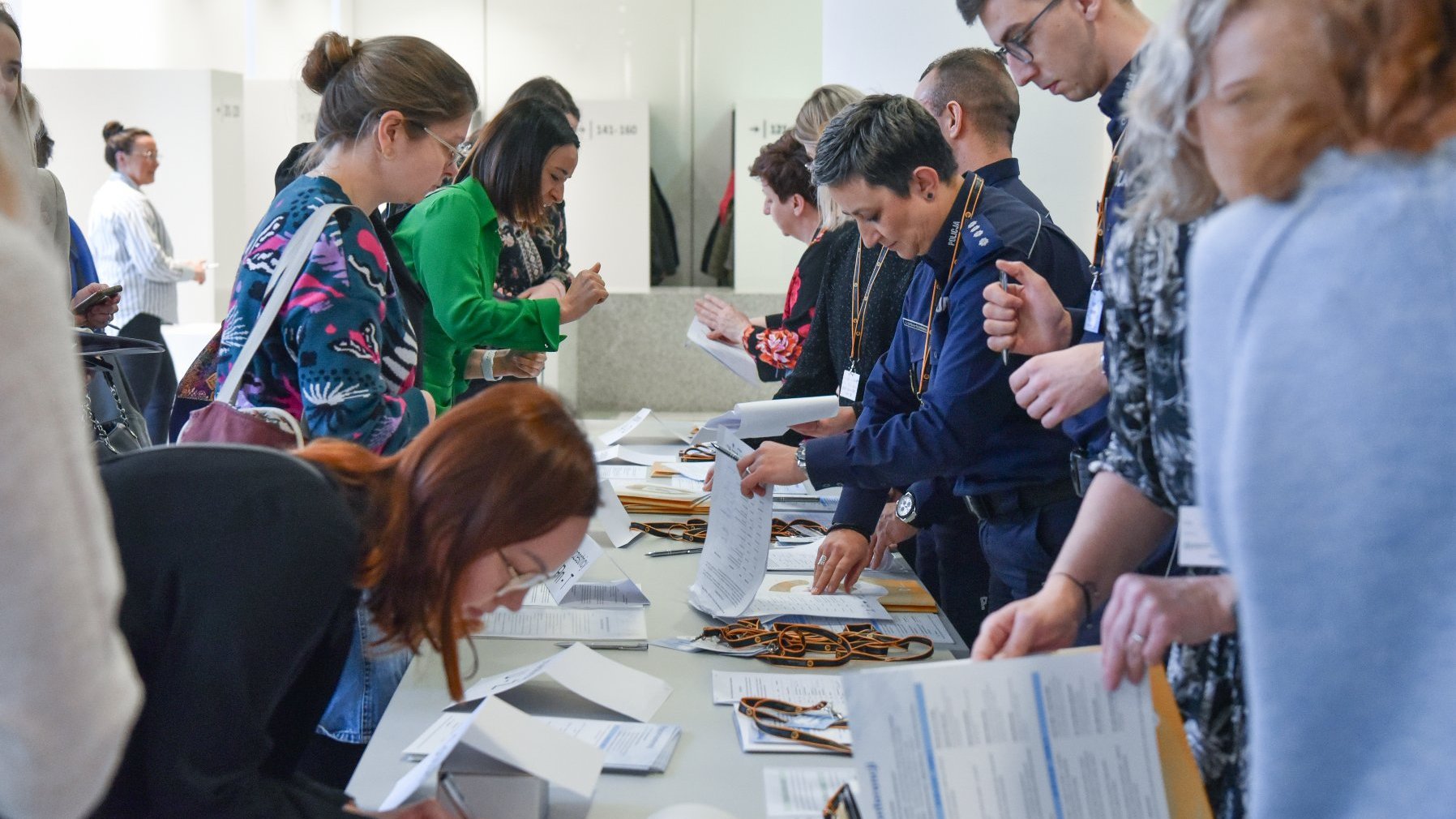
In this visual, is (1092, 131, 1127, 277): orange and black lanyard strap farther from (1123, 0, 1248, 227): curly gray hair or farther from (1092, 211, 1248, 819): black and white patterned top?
(1123, 0, 1248, 227): curly gray hair

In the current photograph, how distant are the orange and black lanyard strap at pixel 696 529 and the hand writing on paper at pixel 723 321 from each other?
0.90 metres

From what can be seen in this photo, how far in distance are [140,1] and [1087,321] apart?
315 inches

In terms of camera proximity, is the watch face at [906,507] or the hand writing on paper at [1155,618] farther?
the watch face at [906,507]

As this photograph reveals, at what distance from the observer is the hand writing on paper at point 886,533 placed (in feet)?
7.59

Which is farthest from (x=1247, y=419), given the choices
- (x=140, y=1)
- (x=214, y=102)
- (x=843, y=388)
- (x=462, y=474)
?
(x=140, y=1)

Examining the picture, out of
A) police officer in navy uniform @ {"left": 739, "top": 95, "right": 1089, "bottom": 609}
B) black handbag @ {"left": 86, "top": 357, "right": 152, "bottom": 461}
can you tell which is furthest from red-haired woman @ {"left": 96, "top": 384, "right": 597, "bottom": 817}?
black handbag @ {"left": 86, "top": 357, "right": 152, "bottom": 461}

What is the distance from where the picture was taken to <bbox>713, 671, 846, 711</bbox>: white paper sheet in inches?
63.7

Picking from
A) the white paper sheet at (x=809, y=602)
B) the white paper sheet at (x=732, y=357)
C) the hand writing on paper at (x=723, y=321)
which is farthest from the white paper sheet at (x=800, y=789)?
the hand writing on paper at (x=723, y=321)

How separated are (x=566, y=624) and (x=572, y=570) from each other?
0.09 m

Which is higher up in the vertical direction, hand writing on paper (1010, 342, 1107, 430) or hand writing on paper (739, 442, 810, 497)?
hand writing on paper (1010, 342, 1107, 430)

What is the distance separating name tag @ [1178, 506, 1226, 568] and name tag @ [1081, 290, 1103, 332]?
25.6 inches

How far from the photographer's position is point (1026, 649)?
111 cm

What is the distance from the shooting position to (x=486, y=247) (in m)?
3.12

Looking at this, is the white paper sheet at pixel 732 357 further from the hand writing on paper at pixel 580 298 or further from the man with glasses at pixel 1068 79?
the man with glasses at pixel 1068 79
